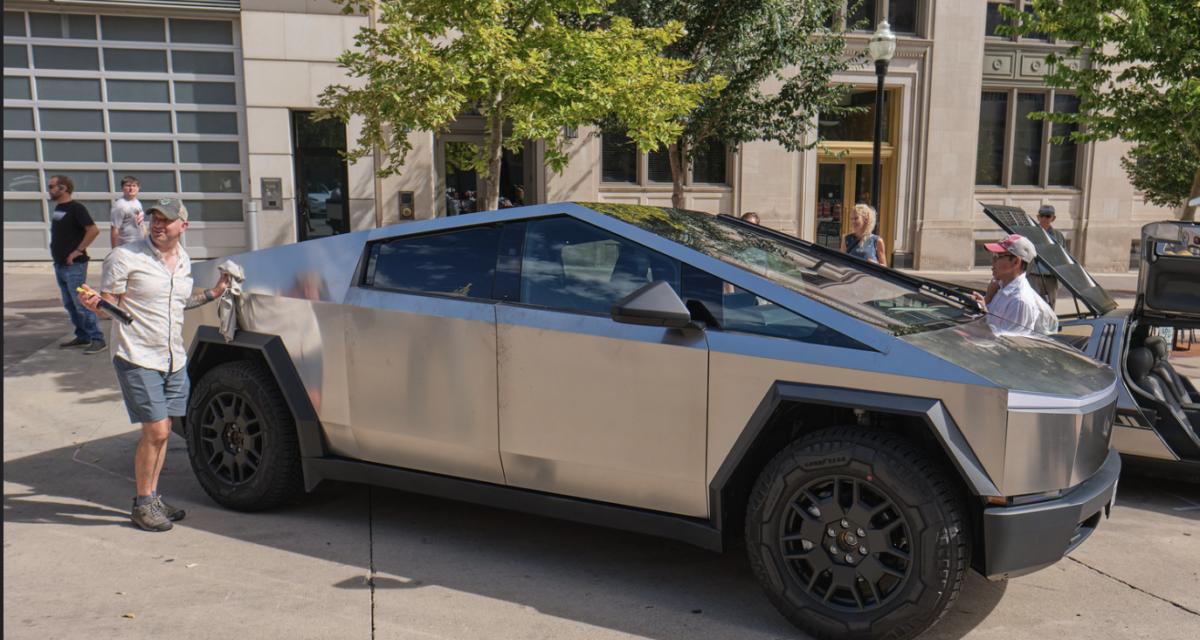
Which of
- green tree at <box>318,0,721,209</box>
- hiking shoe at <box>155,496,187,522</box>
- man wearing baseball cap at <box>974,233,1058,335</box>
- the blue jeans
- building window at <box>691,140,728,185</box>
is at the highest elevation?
green tree at <box>318,0,721,209</box>

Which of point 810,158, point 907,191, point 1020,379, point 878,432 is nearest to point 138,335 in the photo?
point 878,432

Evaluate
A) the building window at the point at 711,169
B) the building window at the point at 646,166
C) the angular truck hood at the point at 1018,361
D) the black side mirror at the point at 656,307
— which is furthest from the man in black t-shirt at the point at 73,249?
the building window at the point at 711,169

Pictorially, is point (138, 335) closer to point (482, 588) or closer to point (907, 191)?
point (482, 588)

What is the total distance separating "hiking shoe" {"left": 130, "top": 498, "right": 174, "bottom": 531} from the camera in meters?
4.85

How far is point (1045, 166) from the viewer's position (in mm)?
20922

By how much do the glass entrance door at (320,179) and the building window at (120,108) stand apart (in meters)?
1.14

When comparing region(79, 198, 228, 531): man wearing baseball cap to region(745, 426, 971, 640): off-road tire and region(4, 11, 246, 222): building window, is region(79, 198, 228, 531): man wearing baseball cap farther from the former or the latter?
region(4, 11, 246, 222): building window

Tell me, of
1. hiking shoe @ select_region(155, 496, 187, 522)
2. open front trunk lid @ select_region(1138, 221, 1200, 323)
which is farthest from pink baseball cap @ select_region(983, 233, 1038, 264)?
hiking shoe @ select_region(155, 496, 187, 522)

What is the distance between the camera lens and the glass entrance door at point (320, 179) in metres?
17.9

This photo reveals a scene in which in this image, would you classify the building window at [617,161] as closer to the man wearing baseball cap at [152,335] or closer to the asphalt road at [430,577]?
the asphalt road at [430,577]

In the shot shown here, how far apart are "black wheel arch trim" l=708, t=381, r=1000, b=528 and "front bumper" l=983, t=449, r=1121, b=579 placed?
0.12 meters

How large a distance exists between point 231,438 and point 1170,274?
18.4 feet

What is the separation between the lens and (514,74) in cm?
837

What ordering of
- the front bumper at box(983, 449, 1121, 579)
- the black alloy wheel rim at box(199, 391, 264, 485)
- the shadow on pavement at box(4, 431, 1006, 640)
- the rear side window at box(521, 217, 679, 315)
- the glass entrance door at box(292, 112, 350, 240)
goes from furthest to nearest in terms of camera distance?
the glass entrance door at box(292, 112, 350, 240)
the black alloy wheel rim at box(199, 391, 264, 485)
the rear side window at box(521, 217, 679, 315)
the shadow on pavement at box(4, 431, 1006, 640)
the front bumper at box(983, 449, 1121, 579)
